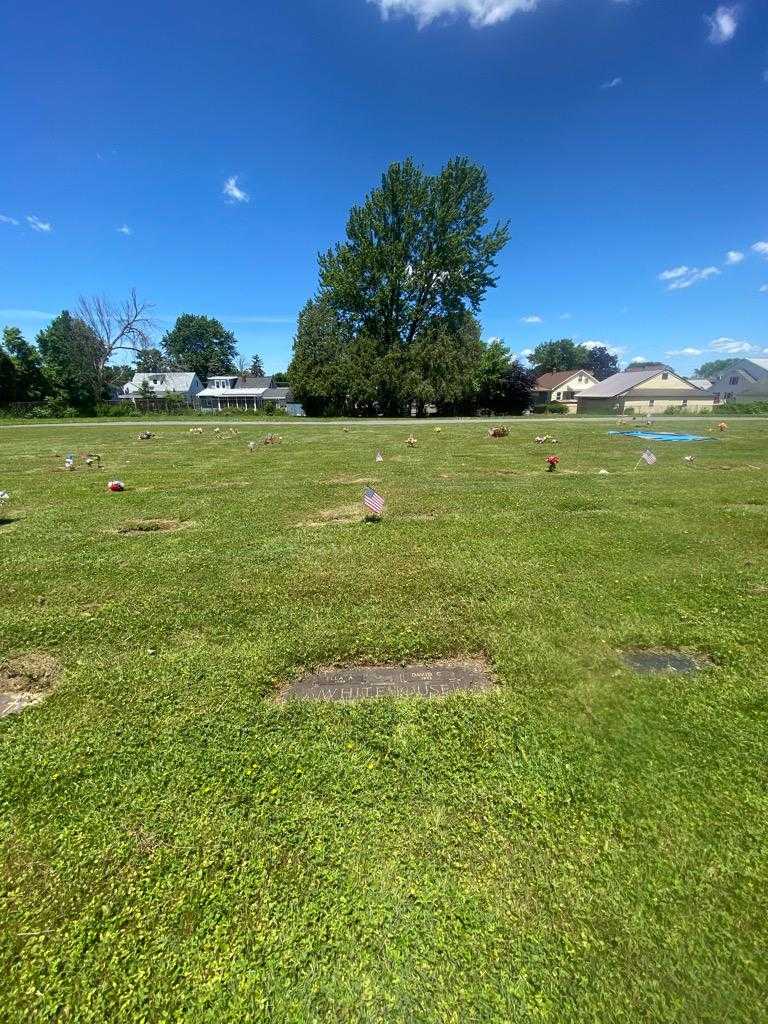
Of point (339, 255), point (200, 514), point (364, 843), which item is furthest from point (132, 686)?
point (339, 255)

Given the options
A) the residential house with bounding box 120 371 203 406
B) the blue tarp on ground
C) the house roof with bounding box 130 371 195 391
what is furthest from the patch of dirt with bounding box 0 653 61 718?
the house roof with bounding box 130 371 195 391

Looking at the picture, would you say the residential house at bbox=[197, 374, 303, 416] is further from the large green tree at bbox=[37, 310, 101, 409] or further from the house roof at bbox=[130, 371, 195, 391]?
the large green tree at bbox=[37, 310, 101, 409]

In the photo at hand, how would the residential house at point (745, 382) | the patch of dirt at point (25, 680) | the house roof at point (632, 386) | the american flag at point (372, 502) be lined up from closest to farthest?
1. the patch of dirt at point (25, 680)
2. the american flag at point (372, 502)
3. the house roof at point (632, 386)
4. the residential house at point (745, 382)

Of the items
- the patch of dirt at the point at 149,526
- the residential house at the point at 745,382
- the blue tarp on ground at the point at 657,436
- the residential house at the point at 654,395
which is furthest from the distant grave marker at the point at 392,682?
the residential house at the point at 745,382

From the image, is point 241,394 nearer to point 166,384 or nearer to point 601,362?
point 166,384

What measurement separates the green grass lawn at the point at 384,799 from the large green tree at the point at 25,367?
42930 millimetres

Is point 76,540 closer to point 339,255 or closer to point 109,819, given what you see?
point 109,819

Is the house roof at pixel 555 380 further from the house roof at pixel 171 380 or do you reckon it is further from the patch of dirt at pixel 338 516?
the patch of dirt at pixel 338 516

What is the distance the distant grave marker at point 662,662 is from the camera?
303 cm

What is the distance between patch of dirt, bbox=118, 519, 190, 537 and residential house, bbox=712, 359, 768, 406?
65892mm

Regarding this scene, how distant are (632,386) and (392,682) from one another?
5607 cm

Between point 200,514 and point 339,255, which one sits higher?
point 339,255

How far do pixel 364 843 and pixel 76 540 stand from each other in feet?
18.2

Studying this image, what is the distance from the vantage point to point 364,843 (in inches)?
73.2
